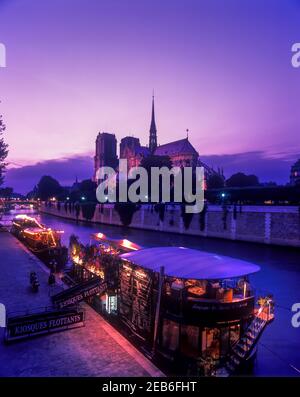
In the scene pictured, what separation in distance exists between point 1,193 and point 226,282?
47.8 meters

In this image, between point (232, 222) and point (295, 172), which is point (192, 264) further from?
point (295, 172)

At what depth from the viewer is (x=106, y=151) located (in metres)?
148

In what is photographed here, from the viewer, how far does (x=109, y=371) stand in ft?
28.5

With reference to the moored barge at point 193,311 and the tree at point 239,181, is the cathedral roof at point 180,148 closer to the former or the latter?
the tree at point 239,181

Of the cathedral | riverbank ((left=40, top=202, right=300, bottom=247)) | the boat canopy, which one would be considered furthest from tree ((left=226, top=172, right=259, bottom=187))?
the boat canopy

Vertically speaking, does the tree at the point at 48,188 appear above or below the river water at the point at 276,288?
above

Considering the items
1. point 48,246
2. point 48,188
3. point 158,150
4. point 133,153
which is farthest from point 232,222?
point 48,188

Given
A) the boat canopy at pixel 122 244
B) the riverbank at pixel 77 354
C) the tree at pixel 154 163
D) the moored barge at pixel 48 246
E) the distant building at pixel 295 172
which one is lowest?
the riverbank at pixel 77 354

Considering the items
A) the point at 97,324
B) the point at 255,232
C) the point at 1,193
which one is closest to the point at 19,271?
the point at 97,324

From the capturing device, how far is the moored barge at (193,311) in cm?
966

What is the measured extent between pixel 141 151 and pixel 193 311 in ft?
401

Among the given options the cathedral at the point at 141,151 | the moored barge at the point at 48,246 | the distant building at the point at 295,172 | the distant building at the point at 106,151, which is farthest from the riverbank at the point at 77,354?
the distant building at the point at 106,151

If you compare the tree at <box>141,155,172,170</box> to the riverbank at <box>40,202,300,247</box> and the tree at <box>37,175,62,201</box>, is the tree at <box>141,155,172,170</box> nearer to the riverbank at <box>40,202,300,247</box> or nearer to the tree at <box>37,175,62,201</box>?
the riverbank at <box>40,202,300,247</box>
